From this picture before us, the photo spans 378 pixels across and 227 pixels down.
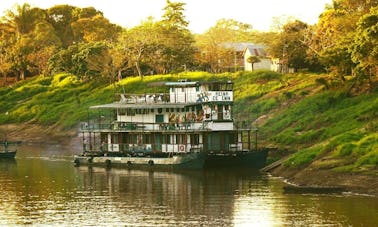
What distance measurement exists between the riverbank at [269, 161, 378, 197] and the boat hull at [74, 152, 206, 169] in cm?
1026

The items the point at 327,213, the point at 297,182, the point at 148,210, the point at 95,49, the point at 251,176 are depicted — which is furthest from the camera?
the point at 95,49

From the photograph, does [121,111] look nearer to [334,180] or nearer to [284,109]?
[284,109]

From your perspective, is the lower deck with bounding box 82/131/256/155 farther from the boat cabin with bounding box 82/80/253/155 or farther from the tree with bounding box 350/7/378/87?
the tree with bounding box 350/7/378/87

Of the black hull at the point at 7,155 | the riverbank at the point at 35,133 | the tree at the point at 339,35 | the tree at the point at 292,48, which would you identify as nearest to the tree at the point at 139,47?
the riverbank at the point at 35,133

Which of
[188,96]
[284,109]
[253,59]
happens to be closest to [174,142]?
[188,96]

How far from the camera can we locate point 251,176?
70312 mm

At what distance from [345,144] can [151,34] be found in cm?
7314

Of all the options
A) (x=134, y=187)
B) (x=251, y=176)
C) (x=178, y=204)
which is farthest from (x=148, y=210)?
(x=251, y=176)

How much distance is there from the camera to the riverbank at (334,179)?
5816 centimetres

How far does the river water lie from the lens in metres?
50.6

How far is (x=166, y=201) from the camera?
58.5 meters

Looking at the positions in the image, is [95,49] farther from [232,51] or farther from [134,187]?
[134,187]

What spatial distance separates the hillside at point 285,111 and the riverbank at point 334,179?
0.18m

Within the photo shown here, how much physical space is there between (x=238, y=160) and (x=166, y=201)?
18.1 metres
